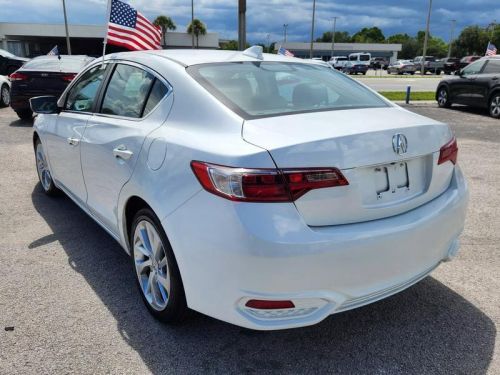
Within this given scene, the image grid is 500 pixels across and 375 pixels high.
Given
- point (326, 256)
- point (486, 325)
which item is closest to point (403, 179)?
point (326, 256)

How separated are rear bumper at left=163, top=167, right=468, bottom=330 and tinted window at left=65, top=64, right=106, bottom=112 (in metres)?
1.93

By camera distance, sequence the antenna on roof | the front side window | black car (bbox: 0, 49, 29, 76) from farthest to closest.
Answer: black car (bbox: 0, 49, 29, 76) < the front side window < the antenna on roof

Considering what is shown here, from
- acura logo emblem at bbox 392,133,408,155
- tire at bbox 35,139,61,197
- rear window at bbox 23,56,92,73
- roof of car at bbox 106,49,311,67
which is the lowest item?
tire at bbox 35,139,61,197

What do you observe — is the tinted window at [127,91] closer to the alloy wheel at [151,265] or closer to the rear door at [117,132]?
the rear door at [117,132]

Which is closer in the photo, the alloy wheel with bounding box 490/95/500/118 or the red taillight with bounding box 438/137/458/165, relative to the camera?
the red taillight with bounding box 438/137/458/165

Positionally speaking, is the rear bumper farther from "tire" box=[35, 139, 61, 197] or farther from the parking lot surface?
"tire" box=[35, 139, 61, 197]

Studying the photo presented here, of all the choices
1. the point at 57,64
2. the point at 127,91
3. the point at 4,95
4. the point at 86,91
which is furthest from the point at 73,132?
the point at 4,95

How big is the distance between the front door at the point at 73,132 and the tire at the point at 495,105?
1283 centimetres

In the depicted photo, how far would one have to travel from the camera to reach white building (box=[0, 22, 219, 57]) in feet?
207

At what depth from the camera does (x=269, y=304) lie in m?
2.27

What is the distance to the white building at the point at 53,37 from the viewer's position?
63000 mm

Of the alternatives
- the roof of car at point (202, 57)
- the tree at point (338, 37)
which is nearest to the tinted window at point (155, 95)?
the roof of car at point (202, 57)

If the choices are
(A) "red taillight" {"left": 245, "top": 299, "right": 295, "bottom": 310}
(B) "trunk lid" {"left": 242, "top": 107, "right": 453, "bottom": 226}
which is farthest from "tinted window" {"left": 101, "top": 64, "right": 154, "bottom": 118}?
(A) "red taillight" {"left": 245, "top": 299, "right": 295, "bottom": 310}

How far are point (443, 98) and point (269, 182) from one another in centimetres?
1588
